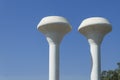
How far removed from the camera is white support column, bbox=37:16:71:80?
31328mm

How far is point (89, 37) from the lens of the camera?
3209 centimetres

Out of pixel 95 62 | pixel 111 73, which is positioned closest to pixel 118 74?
pixel 111 73

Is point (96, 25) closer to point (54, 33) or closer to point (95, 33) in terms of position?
point (95, 33)

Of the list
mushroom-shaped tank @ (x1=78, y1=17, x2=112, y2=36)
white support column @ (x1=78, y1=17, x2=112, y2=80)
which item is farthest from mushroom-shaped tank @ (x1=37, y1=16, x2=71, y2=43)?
white support column @ (x1=78, y1=17, x2=112, y2=80)

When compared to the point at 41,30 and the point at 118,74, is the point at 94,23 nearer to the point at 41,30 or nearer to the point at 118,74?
the point at 41,30

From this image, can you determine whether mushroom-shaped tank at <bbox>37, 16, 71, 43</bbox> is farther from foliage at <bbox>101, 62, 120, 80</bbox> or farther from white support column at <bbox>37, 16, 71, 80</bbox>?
foliage at <bbox>101, 62, 120, 80</bbox>

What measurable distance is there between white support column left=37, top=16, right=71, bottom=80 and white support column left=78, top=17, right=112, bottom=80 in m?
1.72

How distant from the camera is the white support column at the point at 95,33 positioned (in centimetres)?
3136

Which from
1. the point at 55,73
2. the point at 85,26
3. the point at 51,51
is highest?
the point at 85,26

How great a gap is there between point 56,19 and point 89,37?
3.59 m

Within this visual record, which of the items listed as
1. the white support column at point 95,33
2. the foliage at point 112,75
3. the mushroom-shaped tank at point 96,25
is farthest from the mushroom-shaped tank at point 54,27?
the foliage at point 112,75

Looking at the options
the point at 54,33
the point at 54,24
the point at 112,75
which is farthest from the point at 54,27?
the point at 112,75

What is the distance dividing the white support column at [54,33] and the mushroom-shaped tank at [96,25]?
154 centimetres

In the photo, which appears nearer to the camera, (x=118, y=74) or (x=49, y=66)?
(x=49, y=66)
